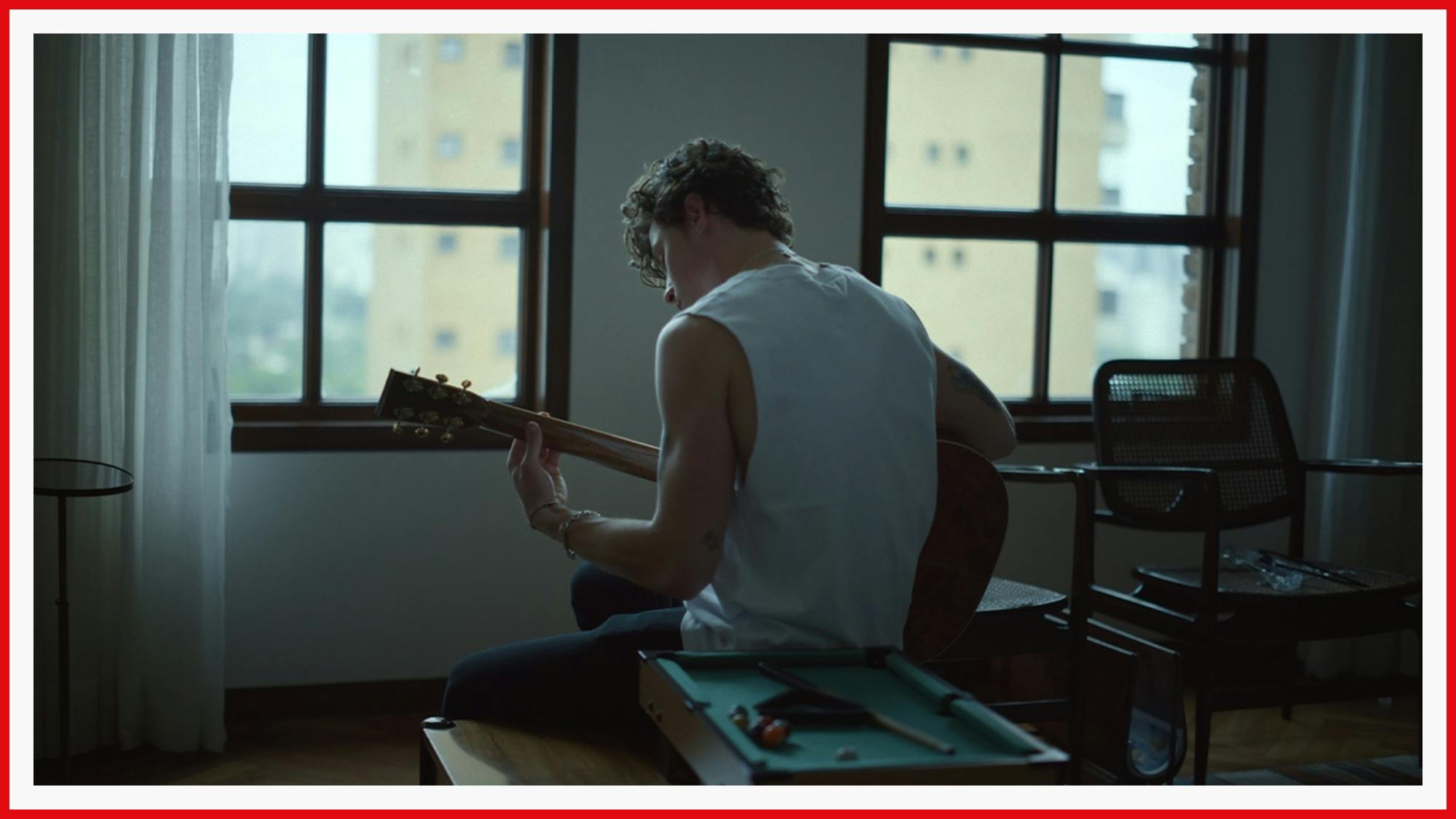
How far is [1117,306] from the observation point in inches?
151

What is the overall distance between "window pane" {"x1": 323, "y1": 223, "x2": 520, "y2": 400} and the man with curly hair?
64.2 inches

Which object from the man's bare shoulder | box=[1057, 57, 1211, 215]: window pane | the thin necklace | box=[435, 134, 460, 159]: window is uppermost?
box=[1057, 57, 1211, 215]: window pane

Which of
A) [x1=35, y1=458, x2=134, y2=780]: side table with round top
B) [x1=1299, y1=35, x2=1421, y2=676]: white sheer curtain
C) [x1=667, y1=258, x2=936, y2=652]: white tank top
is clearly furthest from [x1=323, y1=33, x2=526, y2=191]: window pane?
[x1=1299, y1=35, x2=1421, y2=676]: white sheer curtain

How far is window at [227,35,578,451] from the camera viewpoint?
316cm

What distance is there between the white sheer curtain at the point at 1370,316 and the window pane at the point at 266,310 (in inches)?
111

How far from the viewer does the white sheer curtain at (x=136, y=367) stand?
281 cm

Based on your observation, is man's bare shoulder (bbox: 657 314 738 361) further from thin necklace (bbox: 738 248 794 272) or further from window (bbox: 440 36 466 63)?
window (bbox: 440 36 466 63)

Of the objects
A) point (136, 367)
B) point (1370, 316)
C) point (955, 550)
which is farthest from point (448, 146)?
point (1370, 316)

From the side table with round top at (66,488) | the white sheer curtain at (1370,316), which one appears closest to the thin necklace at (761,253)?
the side table with round top at (66,488)

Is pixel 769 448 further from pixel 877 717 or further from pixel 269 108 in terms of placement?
pixel 269 108

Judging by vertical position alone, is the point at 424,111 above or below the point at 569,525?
above

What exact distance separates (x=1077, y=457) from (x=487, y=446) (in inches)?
65.5

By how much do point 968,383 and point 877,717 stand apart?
84 cm

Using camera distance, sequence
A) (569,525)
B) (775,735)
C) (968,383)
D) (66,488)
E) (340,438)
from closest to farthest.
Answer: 1. (775,735)
2. (569,525)
3. (968,383)
4. (66,488)
5. (340,438)
